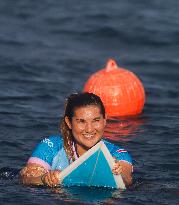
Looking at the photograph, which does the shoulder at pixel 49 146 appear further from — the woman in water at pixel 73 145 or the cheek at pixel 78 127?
the cheek at pixel 78 127

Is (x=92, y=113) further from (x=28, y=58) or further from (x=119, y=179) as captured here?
(x=28, y=58)

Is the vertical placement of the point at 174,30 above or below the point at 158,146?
above

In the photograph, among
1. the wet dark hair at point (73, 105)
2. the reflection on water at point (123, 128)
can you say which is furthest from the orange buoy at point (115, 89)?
the wet dark hair at point (73, 105)

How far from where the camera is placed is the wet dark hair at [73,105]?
8.42 m

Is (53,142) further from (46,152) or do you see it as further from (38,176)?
(38,176)

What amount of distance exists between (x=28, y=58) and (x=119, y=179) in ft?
30.3

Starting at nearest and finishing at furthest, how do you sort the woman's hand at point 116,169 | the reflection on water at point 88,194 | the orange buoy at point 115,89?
the woman's hand at point 116,169 < the reflection on water at point 88,194 < the orange buoy at point 115,89

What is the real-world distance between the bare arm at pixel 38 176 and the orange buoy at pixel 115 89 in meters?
3.93

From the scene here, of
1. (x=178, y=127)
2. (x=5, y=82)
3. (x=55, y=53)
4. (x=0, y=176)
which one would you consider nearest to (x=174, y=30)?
(x=55, y=53)

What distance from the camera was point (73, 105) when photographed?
332 inches

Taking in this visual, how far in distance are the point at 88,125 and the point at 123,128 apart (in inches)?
160

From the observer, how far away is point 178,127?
12.4 meters

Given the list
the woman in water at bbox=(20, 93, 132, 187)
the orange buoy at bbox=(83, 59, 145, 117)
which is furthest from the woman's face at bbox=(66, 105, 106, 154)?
the orange buoy at bbox=(83, 59, 145, 117)

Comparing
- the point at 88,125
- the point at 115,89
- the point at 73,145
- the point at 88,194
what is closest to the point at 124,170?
the point at 88,194
